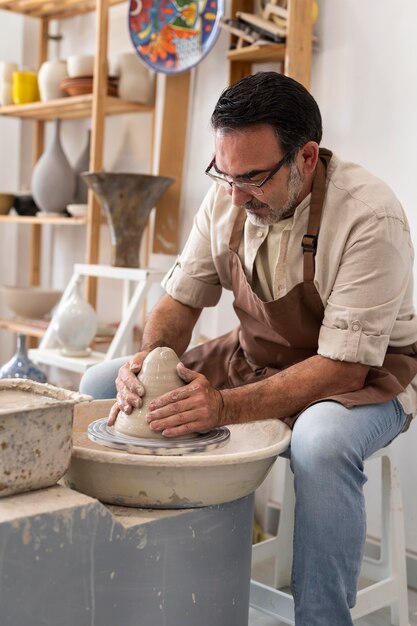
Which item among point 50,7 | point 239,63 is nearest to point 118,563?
point 239,63

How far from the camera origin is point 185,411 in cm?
147

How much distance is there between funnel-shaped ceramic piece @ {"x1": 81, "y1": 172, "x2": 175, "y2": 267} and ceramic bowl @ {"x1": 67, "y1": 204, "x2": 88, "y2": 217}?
382 mm

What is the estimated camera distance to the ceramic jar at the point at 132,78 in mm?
3133

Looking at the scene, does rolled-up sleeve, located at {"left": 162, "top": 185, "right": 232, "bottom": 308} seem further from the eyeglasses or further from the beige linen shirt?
the eyeglasses

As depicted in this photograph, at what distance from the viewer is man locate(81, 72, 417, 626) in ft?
4.70

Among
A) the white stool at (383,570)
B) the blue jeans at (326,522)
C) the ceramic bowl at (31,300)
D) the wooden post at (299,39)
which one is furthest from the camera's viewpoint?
the ceramic bowl at (31,300)

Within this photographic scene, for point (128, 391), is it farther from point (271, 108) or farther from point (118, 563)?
point (271, 108)

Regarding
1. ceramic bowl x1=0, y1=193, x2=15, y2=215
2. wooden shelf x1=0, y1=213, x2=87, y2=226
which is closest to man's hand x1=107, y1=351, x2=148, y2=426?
wooden shelf x1=0, y1=213, x2=87, y2=226

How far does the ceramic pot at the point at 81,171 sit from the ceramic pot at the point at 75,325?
788mm

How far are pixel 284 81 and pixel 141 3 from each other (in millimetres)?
1592

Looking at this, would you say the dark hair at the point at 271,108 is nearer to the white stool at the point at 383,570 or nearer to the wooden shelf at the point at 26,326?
the white stool at the point at 383,570

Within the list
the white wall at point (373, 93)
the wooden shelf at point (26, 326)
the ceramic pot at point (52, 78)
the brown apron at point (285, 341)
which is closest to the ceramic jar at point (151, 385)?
the brown apron at point (285, 341)

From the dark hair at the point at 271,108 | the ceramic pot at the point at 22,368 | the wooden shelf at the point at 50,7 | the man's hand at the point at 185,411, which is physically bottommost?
the ceramic pot at the point at 22,368

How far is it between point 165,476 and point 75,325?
5.25 feet
